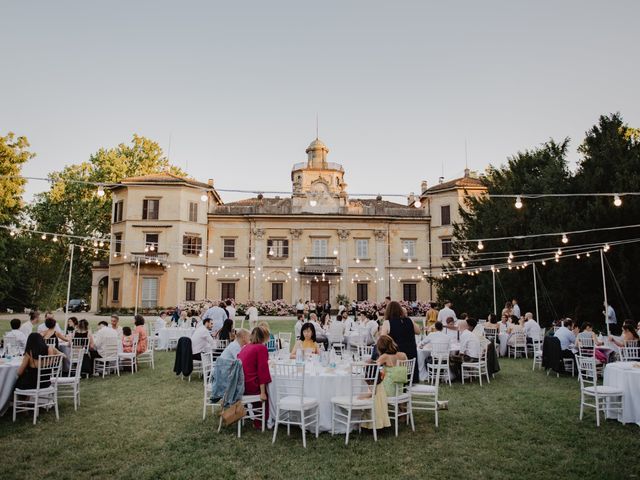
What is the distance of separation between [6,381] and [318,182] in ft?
91.9

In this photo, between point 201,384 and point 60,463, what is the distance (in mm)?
4457

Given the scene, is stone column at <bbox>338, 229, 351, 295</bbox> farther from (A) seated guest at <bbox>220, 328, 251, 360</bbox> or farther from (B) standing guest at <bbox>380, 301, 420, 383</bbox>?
(A) seated guest at <bbox>220, 328, 251, 360</bbox>

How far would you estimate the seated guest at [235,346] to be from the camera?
604 cm

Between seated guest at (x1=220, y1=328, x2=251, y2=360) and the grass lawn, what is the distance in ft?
3.27

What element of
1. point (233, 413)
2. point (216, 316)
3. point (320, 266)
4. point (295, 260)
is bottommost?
point (233, 413)

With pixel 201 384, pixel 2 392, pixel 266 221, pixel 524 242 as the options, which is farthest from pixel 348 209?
pixel 2 392

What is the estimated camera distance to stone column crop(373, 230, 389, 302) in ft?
107

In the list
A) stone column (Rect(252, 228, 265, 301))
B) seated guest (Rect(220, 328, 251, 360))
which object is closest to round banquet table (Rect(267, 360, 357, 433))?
seated guest (Rect(220, 328, 251, 360))

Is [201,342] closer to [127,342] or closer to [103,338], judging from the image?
[127,342]

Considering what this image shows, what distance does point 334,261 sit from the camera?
106 ft

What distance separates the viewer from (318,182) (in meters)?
33.5

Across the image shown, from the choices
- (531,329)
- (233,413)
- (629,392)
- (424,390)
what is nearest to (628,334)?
(629,392)

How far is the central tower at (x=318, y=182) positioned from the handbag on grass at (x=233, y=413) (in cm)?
2744

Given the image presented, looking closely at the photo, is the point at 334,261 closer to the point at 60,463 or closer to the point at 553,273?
the point at 553,273
